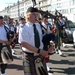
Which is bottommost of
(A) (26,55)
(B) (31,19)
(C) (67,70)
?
(C) (67,70)

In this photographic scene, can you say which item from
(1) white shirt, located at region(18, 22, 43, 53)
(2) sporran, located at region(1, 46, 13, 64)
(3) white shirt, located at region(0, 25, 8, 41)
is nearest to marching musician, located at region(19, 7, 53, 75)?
(1) white shirt, located at region(18, 22, 43, 53)

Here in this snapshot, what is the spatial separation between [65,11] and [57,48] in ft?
187

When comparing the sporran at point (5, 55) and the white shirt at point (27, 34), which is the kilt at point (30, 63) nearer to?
the white shirt at point (27, 34)

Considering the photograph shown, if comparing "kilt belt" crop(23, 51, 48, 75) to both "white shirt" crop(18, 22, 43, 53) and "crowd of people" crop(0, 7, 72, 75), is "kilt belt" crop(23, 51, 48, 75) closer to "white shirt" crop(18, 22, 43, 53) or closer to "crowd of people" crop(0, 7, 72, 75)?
"crowd of people" crop(0, 7, 72, 75)

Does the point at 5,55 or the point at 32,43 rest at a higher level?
the point at 32,43

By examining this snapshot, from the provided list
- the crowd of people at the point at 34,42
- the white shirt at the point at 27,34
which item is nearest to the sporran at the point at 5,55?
the crowd of people at the point at 34,42

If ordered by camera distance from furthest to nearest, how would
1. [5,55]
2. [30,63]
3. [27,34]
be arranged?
1. [5,55]
2. [30,63]
3. [27,34]

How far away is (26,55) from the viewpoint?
11.6 feet

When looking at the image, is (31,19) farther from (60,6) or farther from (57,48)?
(60,6)

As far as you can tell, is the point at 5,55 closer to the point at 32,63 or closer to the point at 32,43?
the point at 32,63

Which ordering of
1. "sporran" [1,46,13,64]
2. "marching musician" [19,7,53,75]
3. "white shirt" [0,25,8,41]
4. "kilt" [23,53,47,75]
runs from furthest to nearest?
1. "white shirt" [0,25,8,41]
2. "sporran" [1,46,13,64]
3. "kilt" [23,53,47,75]
4. "marching musician" [19,7,53,75]

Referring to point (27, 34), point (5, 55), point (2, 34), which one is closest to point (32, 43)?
point (27, 34)

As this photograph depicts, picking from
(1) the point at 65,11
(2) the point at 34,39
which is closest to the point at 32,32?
(2) the point at 34,39

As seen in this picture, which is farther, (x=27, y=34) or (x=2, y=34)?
(x=2, y=34)
